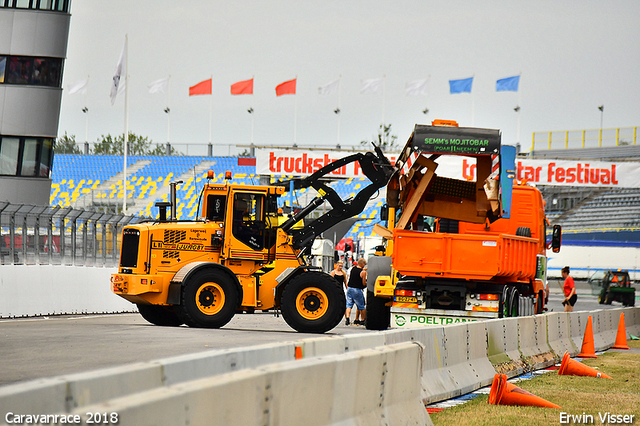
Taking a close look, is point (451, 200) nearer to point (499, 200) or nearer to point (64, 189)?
point (499, 200)

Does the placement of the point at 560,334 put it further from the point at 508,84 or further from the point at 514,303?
the point at 508,84

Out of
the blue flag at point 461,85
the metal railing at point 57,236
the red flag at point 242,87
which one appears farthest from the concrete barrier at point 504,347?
the red flag at point 242,87

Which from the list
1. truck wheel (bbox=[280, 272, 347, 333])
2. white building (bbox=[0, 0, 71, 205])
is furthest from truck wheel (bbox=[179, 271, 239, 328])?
white building (bbox=[0, 0, 71, 205])

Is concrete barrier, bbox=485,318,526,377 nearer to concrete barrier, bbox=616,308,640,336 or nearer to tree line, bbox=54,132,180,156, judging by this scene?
concrete barrier, bbox=616,308,640,336

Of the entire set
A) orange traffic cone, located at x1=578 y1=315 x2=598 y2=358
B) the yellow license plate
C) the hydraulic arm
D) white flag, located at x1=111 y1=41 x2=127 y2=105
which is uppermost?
white flag, located at x1=111 y1=41 x2=127 y2=105

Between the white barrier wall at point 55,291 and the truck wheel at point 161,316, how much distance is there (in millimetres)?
3125

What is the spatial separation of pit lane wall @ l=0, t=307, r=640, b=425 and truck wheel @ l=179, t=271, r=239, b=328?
24.6ft

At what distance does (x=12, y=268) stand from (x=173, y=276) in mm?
4632

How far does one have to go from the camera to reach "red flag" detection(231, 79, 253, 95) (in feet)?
199

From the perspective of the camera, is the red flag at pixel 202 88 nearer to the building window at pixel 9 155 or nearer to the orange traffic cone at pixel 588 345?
the building window at pixel 9 155

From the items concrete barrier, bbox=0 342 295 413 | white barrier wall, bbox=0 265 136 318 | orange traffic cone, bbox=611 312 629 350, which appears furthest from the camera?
white barrier wall, bbox=0 265 136 318

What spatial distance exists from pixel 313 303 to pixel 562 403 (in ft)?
29.9

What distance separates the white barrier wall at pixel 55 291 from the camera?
819 inches

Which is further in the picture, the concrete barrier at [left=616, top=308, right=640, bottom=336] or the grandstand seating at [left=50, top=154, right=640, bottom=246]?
the grandstand seating at [left=50, top=154, right=640, bottom=246]
